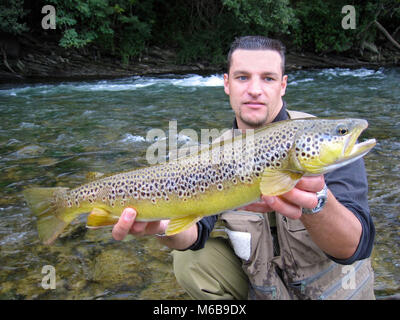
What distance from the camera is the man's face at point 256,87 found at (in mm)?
2551

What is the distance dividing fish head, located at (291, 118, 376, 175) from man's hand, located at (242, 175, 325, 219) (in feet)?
0.17

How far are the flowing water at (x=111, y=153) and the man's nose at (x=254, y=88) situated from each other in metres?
1.29

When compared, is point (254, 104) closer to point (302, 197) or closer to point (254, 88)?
point (254, 88)

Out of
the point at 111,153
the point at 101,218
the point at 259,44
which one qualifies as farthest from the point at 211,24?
the point at 101,218

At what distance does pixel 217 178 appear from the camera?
1.85 meters

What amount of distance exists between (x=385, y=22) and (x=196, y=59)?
11414mm

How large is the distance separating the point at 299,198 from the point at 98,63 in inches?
627

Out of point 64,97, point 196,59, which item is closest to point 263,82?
point 64,97

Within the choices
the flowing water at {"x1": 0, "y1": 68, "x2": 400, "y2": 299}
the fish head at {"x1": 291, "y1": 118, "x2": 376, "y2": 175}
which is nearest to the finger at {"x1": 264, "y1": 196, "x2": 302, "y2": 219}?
the fish head at {"x1": 291, "y1": 118, "x2": 376, "y2": 175}

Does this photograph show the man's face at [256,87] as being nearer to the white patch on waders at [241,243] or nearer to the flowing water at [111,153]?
the white patch on waders at [241,243]

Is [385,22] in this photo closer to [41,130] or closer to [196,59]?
[196,59]

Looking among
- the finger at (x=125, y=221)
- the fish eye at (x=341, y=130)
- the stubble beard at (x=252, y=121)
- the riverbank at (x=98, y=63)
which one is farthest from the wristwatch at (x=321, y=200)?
the riverbank at (x=98, y=63)

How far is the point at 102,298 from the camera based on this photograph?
2.59 metres

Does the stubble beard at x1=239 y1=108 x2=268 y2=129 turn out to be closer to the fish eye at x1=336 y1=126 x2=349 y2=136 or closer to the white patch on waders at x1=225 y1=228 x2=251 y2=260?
Result: the white patch on waders at x1=225 y1=228 x2=251 y2=260
